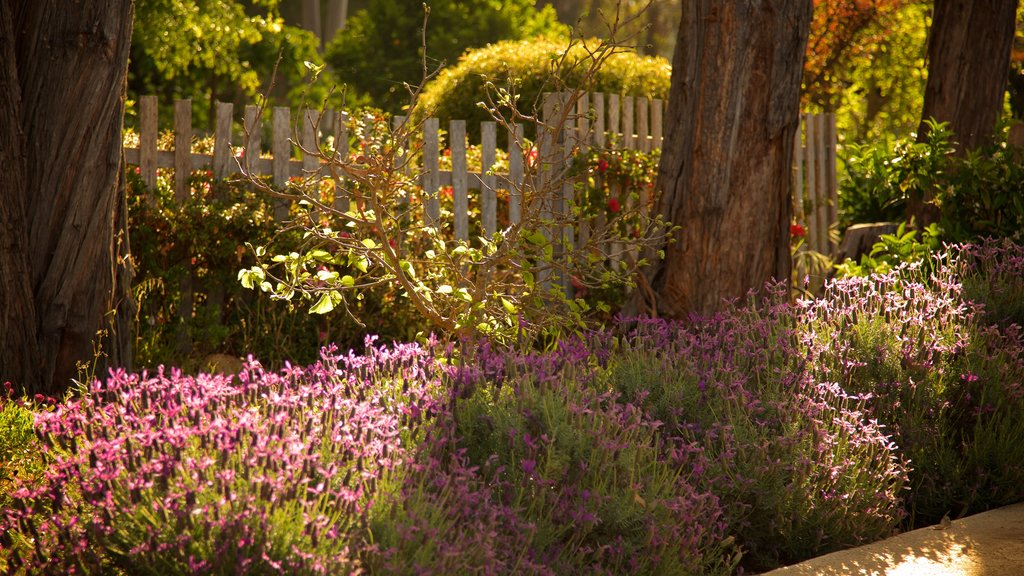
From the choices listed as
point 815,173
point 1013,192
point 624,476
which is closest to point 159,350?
point 624,476

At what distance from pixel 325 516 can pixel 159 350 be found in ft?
12.9

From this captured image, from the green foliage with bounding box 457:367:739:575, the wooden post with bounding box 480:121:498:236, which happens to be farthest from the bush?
the green foliage with bounding box 457:367:739:575

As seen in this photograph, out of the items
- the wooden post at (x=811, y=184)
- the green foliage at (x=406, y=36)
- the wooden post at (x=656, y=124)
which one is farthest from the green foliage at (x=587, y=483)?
the green foliage at (x=406, y=36)

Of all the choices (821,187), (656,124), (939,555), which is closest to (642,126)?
(656,124)

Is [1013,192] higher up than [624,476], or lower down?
higher up

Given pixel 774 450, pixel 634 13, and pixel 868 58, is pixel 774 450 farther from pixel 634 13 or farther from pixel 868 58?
pixel 634 13

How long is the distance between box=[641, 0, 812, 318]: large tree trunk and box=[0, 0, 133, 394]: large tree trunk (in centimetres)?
280

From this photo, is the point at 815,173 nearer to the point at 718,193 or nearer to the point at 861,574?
the point at 718,193

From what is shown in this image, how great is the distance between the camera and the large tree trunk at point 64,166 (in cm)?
464

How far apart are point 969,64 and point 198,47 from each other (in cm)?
957

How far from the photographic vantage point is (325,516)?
2.51 metres

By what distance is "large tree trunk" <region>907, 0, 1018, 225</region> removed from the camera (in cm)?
829

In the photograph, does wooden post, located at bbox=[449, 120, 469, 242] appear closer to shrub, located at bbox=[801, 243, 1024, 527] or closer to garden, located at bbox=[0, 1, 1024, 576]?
garden, located at bbox=[0, 1, 1024, 576]

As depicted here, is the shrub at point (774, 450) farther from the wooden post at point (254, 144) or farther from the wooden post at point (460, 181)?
the wooden post at point (460, 181)
